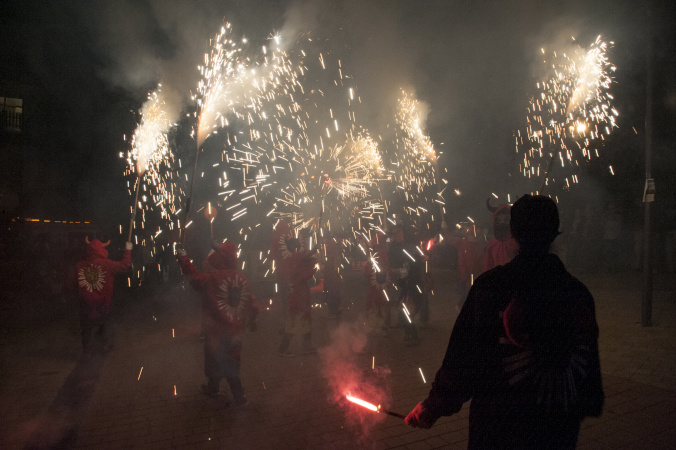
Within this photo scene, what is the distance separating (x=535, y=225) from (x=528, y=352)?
526mm

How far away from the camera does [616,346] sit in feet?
20.6

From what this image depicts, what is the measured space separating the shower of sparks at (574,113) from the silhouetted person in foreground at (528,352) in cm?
532

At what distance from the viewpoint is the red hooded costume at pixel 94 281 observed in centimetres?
619

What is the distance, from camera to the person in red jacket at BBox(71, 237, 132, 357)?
6195 mm

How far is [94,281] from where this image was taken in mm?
6281

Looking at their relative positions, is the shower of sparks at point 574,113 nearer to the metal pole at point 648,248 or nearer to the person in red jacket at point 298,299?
the metal pole at point 648,248

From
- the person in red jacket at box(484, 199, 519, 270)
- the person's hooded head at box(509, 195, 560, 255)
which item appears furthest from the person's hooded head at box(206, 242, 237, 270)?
the person's hooded head at box(509, 195, 560, 255)

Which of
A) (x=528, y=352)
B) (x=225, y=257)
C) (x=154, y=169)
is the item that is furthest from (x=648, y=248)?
(x=154, y=169)

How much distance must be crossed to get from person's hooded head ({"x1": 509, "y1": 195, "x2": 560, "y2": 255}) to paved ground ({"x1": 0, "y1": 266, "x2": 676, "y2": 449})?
2.47m

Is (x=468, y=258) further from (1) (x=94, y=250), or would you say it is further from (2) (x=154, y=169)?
(2) (x=154, y=169)

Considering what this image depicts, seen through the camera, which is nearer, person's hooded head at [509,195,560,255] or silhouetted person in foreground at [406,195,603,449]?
silhouetted person in foreground at [406,195,603,449]

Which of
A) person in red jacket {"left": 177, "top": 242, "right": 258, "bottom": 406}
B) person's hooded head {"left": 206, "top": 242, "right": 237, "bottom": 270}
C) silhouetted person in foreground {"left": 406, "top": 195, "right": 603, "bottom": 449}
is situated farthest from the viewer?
person's hooded head {"left": 206, "top": 242, "right": 237, "bottom": 270}

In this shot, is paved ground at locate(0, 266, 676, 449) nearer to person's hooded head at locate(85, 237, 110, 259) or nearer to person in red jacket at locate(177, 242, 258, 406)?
person in red jacket at locate(177, 242, 258, 406)

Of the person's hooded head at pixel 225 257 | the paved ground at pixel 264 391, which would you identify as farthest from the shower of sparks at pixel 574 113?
the person's hooded head at pixel 225 257
